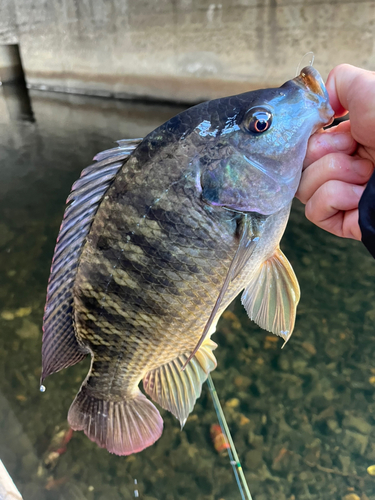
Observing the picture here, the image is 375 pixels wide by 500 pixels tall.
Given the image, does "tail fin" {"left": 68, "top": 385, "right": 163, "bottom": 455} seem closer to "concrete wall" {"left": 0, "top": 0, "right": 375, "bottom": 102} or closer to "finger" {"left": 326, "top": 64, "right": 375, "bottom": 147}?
"finger" {"left": 326, "top": 64, "right": 375, "bottom": 147}

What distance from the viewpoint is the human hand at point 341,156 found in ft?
3.20

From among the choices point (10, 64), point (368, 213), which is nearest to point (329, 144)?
Answer: point (368, 213)

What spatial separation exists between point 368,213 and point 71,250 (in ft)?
2.74

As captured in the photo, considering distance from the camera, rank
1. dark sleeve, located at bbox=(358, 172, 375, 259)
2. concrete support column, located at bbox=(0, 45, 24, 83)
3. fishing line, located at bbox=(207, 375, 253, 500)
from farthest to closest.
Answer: concrete support column, located at bbox=(0, 45, 24, 83)
fishing line, located at bbox=(207, 375, 253, 500)
dark sleeve, located at bbox=(358, 172, 375, 259)

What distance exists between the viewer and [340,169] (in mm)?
1030

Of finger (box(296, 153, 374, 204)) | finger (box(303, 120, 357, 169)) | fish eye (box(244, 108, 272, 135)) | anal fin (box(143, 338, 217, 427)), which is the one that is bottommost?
anal fin (box(143, 338, 217, 427))

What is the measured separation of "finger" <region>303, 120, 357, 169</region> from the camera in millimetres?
1047

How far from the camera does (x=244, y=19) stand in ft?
19.2

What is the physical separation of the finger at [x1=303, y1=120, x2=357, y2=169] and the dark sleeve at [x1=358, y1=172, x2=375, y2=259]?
0.18 metres

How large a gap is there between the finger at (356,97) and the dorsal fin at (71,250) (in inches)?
22.0

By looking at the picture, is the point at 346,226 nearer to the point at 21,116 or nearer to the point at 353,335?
the point at 353,335

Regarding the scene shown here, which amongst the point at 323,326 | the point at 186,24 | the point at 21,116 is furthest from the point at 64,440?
the point at 21,116

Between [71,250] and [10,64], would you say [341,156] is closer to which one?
[71,250]

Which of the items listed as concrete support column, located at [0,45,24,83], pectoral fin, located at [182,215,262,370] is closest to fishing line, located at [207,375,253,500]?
pectoral fin, located at [182,215,262,370]
